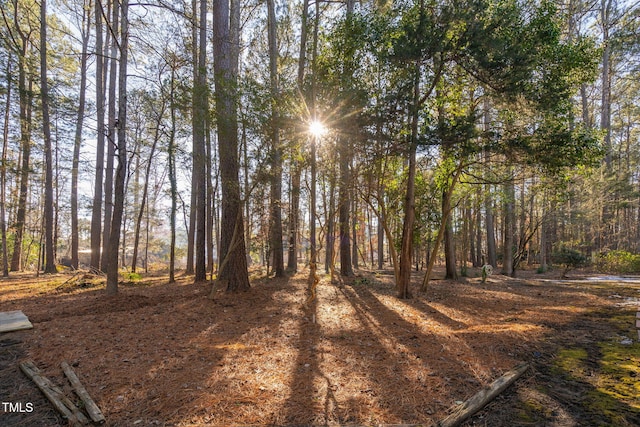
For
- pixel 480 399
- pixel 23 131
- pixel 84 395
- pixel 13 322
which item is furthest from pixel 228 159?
pixel 23 131

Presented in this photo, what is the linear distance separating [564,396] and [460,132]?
15.9 ft

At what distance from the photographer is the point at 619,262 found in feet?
47.4

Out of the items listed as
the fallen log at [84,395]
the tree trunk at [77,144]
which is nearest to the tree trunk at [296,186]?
the fallen log at [84,395]

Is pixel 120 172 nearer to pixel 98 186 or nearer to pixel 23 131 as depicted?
pixel 98 186

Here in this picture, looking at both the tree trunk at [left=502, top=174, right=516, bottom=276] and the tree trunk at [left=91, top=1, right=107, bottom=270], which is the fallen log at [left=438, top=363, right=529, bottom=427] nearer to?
the tree trunk at [left=502, top=174, right=516, bottom=276]

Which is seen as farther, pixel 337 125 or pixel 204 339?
pixel 337 125

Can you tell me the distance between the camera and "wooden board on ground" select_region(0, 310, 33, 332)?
4.48 m

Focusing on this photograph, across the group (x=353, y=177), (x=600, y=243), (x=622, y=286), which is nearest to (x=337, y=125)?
(x=353, y=177)

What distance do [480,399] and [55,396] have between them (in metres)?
3.92

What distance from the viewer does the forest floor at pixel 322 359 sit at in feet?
8.50

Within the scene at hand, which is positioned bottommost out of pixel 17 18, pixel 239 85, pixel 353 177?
pixel 353 177

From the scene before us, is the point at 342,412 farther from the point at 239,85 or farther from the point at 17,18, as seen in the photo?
the point at 17,18

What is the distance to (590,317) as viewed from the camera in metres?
5.64

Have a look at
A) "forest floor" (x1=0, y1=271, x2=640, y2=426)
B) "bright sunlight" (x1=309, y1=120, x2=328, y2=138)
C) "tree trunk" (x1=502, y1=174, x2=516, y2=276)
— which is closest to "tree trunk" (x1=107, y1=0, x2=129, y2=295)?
"forest floor" (x1=0, y1=271, x2=640, y2=426)
